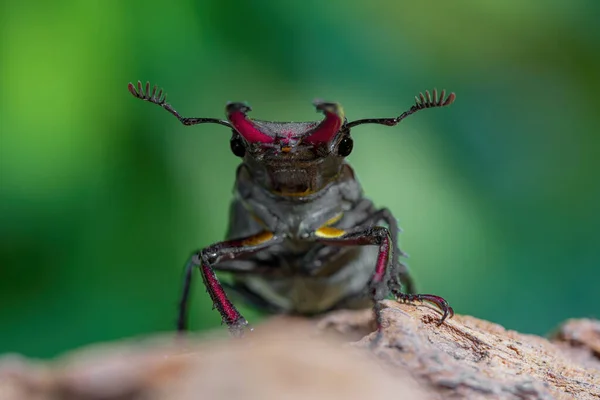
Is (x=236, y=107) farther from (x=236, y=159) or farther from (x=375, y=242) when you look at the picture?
(x=236, y=159)

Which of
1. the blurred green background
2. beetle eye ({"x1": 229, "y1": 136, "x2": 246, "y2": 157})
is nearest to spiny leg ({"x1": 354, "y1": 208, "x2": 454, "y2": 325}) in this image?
beetle eye ({"x1": 229, "y1": 136, "x2": 246, "y2": 157})

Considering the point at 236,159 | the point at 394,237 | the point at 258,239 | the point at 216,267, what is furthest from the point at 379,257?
the point at 236,159

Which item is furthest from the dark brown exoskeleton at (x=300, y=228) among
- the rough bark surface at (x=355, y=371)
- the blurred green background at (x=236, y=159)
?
the blurred green background at (x=236, y=159)

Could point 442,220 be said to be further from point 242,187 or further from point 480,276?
point 242,187

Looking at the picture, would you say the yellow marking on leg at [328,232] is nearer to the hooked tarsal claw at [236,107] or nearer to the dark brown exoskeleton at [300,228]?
the dark brown exoskeleton at [300,228]

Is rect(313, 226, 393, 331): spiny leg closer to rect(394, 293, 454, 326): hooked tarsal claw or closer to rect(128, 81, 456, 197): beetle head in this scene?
rect(394, 293, 454, 326): hooked tarsal claw

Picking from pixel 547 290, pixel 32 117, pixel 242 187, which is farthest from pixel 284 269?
pixel 547 290
